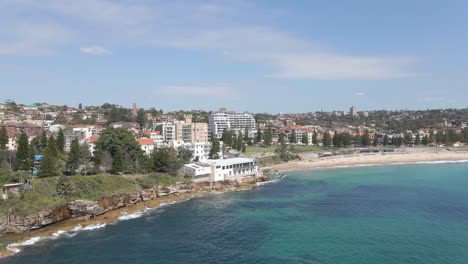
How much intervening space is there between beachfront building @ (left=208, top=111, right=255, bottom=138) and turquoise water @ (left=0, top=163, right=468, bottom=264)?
61459 millimetres

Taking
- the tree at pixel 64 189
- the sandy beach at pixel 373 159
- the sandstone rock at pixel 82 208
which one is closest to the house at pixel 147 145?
the sandy beach at pixel 373 159

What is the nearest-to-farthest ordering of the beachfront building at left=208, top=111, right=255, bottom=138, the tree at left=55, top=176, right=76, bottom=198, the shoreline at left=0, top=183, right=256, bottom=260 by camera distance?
the shoreline at left=0, top=183, right=256, bottom=260
the tree at left=55, top=176, right=76, bottom=198
the beachfront building at left=208, top=111, right=255, bottom=138

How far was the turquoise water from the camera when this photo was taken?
87.7ft

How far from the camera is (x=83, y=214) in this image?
36625 mm

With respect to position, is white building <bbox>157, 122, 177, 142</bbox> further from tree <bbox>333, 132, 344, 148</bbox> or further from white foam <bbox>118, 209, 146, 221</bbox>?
white foam <bbox>118, 209, 146, 221</bbox>

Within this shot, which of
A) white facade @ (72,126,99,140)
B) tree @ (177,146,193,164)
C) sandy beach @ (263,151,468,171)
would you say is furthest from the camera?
white facade @ (72,126,99,140)

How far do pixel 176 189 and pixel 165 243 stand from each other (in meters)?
19.0

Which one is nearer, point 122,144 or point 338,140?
point 122,144

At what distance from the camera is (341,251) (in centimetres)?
2742

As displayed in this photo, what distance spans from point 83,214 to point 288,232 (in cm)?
1973

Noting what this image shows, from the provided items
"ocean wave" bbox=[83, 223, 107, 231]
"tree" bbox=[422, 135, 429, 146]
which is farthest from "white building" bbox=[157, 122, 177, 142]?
"tree" bbox=[422, 135, 429, 146]

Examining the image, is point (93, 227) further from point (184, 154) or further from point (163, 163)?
point (184, 154)

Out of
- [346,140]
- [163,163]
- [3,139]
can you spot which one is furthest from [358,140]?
[3,139]

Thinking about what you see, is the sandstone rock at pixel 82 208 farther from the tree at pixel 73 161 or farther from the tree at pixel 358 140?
the tree at pixel 358 140
